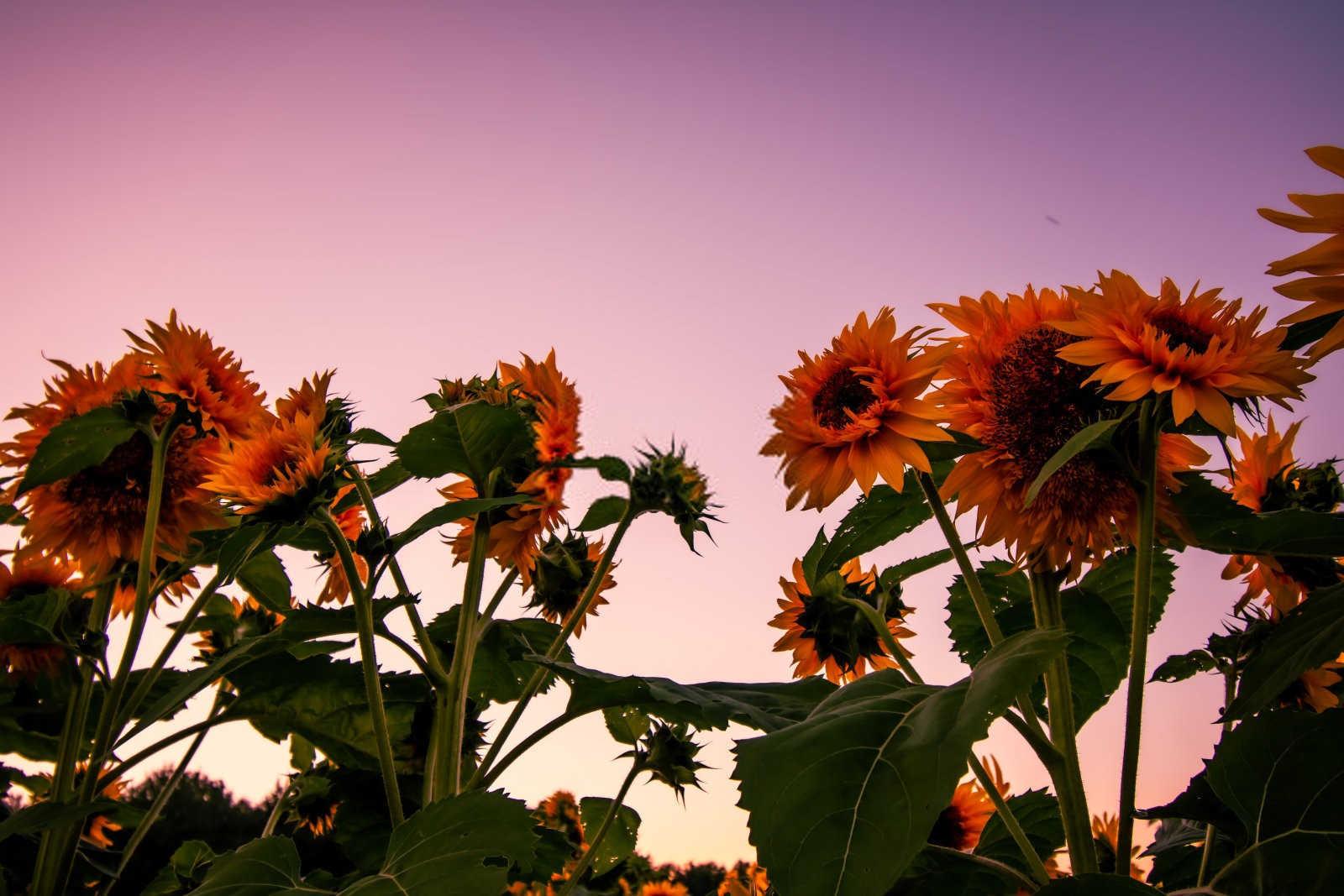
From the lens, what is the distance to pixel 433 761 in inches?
49.6

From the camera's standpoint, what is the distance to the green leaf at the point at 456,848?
2.94ft

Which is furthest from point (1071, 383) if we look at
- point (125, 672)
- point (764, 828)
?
point (125, 672)

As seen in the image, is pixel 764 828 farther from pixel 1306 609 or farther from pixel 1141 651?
pixel 1306 609

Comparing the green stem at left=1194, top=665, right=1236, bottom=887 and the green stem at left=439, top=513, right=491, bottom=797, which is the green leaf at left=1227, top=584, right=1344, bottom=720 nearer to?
the green stem at left=1194, top=665, right=1236, bottom=887

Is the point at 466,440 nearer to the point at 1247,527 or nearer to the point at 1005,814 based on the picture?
the point at 1005,814

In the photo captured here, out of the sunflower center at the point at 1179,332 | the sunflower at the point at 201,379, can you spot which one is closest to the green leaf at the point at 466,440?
the sunflower at the point at 201,379

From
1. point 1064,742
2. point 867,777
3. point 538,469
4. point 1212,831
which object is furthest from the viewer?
point 538,469

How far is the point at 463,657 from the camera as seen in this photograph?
51.1 inches

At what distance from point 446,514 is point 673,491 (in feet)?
0.93

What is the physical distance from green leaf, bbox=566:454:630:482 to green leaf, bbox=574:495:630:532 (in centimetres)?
3

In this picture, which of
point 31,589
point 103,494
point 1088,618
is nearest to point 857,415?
point 1088,618

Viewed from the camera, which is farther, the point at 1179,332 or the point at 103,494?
the point at 103,494

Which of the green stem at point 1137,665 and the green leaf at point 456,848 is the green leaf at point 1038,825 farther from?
the green leaf at point 456,848

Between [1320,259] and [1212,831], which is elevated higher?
[1320,259]
